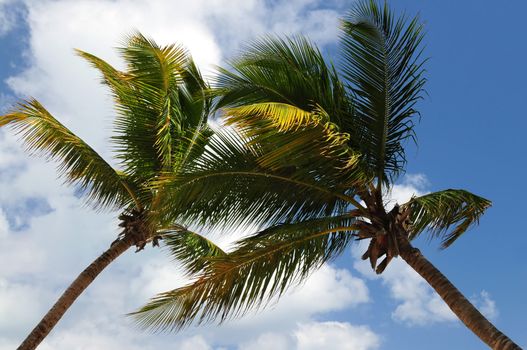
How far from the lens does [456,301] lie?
824 centimetres

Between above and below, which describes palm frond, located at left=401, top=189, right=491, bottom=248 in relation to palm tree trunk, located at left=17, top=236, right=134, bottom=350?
above

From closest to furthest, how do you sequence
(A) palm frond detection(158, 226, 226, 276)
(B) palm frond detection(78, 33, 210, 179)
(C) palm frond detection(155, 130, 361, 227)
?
(C) palm frond detection(155, 130, 361, 227)
(B) palm frond detection(78, 33, 210, 179)
(A) palm frond detection(158, 226, 226, 276)

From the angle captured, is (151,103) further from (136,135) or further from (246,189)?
(246,189)

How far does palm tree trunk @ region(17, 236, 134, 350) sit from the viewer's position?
10625mm

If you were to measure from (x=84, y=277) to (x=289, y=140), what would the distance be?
5784 mm

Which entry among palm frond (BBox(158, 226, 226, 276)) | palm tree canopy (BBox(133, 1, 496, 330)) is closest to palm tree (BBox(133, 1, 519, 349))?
palm tree canopy (BBox(133, 1, 496, 330))

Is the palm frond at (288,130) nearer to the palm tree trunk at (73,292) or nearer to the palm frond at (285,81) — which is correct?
the palm frond at (285,81)

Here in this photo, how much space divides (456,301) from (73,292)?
22.2 feet

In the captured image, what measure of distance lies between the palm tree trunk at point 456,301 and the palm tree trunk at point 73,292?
5.73 m

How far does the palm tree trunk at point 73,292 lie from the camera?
10.6 meters

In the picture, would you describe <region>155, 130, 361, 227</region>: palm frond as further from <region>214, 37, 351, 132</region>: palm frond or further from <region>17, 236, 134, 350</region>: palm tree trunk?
<region>17, 236, 134, 350</region>: palm tree trunk

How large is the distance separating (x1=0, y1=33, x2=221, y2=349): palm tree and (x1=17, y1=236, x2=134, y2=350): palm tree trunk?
0.02 meters

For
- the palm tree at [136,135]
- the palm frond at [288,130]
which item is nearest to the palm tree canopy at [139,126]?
the palm tree at [136,135]

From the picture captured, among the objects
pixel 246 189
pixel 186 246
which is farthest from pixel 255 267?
pixel 186 246
